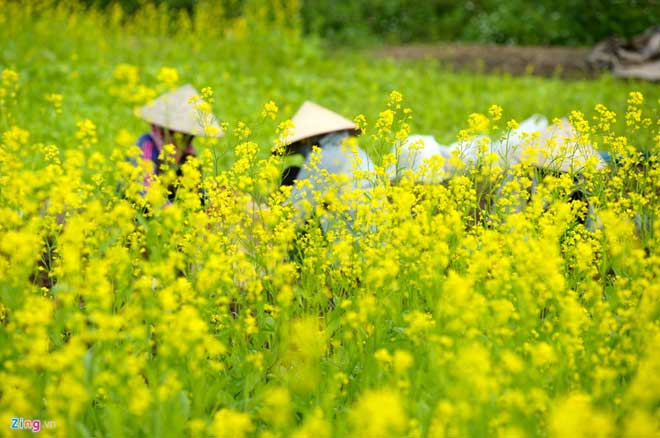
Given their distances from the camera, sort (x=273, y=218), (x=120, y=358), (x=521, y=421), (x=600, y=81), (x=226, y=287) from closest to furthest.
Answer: (x=521, y=421)
(x=120, y=358)
(x=273, y=218)
(x=226, y=287)
(x=600, y=81)

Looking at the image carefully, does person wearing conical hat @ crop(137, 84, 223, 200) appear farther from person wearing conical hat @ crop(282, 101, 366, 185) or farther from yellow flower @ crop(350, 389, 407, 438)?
yellow flower @ crop(350, 389, 407, 438)

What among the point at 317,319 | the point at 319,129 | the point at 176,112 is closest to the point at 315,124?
the point at 319,129

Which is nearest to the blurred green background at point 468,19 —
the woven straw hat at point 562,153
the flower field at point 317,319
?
the woven straw hat at point 562,153

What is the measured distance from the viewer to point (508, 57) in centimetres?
1366

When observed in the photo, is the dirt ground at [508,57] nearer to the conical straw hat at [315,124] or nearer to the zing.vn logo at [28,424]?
the conical straw hat at [315,124]

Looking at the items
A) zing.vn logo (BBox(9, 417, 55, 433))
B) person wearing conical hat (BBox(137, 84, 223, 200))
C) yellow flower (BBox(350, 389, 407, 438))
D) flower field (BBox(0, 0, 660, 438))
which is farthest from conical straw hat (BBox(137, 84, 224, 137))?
yellow flower (BBox(350, 389, 407, 438))

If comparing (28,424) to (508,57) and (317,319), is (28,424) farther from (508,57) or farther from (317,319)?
(508,57)

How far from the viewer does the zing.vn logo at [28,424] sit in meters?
2.53

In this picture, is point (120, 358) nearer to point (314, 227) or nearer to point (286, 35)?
point (314, 227)

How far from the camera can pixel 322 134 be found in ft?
16.8

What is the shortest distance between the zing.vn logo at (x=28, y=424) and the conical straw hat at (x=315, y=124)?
9.25 feet

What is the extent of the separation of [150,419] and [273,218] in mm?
969

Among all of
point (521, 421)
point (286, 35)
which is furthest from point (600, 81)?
point (521, 421)

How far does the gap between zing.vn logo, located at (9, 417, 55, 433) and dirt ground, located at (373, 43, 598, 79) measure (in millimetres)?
10869
